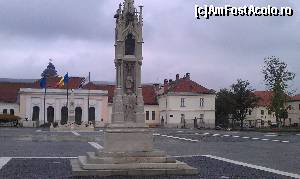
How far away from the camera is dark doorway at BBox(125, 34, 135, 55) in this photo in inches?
598

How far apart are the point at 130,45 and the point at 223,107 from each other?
7582cm

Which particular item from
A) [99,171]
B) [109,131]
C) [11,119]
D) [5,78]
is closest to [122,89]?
[109,131]

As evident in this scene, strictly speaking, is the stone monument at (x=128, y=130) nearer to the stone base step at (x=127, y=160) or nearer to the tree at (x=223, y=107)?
the stone base step at (x=127, y=160)

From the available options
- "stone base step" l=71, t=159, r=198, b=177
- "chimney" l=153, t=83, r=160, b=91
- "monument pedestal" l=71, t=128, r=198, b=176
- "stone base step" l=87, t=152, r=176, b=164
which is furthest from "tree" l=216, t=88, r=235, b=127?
"stone base step" l=71, t=159, r=198, b=177

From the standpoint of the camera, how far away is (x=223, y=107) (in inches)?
3531

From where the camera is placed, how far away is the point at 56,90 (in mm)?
84562

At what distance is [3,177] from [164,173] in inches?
161

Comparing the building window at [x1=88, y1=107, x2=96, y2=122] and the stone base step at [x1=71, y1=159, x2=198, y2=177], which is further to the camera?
the building window at [x1=88, y1=107, x2=96, y2=122]

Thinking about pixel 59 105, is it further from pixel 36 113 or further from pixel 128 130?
pixel 128 130

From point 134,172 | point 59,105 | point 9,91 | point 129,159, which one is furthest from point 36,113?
point 134,172

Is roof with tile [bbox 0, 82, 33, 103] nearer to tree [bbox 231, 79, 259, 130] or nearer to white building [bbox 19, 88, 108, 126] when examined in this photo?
white building [bbox 19, 88, 108, 126]

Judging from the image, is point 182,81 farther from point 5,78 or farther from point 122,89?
point 122,89

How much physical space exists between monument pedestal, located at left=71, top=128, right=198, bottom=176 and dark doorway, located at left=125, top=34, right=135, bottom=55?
7.79ft

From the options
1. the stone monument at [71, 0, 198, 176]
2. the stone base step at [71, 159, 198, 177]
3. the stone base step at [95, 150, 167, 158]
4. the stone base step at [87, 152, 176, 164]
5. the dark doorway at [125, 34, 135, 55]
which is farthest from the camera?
the dark doorway at [125, 34, 135, 55]
